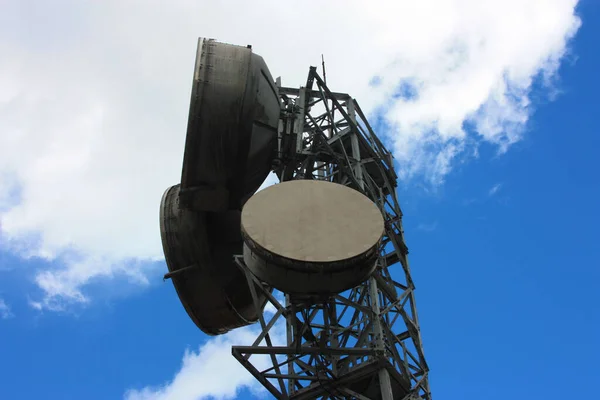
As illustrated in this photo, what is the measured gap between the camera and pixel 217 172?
19156 millimetres

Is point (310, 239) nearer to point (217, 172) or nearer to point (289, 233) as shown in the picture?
point (289, 233)

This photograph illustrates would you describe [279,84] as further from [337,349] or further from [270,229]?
[337,349]

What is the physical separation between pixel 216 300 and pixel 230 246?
92.4 inches

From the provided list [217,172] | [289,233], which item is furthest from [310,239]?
[217,172]

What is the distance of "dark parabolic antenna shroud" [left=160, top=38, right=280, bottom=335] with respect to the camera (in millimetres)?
18344

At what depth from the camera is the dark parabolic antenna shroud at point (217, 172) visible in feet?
60.2

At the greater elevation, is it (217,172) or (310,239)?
(217,172)

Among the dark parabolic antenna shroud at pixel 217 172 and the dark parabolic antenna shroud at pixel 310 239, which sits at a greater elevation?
the dark parabolic antenna shroud at pixel 217 172

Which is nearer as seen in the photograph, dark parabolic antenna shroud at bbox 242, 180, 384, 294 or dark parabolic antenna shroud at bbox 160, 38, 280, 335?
dark parabolic antenna shroud at bbox 242, 180, 384, 294

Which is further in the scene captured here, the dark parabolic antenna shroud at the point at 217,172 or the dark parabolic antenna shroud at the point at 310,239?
the dark parabolic antenna shroud at the point at 217,172

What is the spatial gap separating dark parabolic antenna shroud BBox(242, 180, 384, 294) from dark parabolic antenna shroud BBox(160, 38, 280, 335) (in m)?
2.23

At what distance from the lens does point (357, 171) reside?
21.0 m

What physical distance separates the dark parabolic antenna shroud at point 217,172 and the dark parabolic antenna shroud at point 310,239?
2229mm

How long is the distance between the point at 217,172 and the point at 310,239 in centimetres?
508
